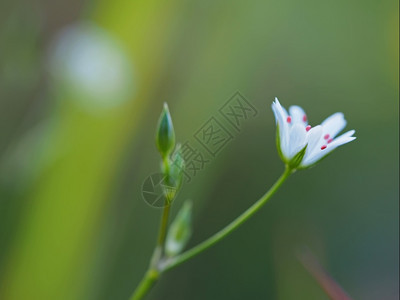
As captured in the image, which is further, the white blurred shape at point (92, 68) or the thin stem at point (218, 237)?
the white blurred shape at point (92, 68)

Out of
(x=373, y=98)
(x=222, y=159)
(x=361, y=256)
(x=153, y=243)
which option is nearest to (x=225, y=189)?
(x=222, y=159)

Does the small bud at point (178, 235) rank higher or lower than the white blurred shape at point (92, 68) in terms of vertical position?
higher

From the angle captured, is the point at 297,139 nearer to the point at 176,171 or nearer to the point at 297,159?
the point at 297,159

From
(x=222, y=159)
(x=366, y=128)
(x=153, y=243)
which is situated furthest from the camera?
(x=366, y=128)

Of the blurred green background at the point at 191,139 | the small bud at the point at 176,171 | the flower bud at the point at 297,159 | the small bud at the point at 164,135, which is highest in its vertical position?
the flower bud at the point at 297,159

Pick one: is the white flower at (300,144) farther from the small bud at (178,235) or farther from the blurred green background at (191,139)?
the blurred green background at (191,139)

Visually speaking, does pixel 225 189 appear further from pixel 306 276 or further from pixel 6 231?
pixel 6 231

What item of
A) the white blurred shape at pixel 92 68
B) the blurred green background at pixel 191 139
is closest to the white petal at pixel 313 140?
the blurred green background at pixel 191 139
